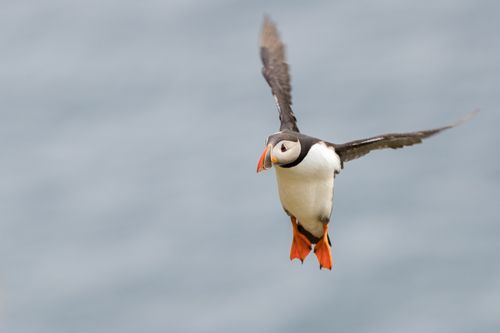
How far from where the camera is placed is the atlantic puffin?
59.9 ft

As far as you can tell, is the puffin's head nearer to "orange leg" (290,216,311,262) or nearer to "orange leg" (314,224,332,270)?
"orange leg" (290,216,311,262)

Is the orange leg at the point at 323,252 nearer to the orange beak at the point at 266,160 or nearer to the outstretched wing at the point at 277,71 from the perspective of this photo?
the outstretched wing at the point at 277,71

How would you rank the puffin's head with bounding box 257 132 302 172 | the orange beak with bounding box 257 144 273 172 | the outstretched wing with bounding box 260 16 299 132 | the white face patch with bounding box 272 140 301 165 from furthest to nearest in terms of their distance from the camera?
the outstretched wing with bounding box 260 16 299 132, the white face patch with bounding box 272 140 301 165, the puffin's head with bounding box 257 132 302 172, the orange beak with bounding box 257 144 273 172

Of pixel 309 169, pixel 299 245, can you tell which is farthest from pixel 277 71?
pixel 309 169

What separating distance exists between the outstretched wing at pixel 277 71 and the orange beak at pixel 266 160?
11.7 feet

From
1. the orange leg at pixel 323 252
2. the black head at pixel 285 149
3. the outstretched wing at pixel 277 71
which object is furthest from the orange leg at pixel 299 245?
the black head at pixel 285 149

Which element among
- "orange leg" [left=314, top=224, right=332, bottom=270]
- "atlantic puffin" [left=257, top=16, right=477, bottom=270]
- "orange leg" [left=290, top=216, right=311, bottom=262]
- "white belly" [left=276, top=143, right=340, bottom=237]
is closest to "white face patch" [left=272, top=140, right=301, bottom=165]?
"atlantic puffin" [left=257, top=16, right=477, bottom=270]

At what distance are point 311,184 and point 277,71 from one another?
208 inches

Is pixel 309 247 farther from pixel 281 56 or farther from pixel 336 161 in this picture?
pixel 281 56

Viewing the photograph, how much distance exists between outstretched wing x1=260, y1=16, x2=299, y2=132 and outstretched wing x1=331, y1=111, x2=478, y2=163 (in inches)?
60.9

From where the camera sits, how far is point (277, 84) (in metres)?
23.4

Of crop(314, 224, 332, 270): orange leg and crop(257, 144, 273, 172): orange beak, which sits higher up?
crop(314, 224, 332, 270): orange leg

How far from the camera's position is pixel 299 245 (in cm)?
2116

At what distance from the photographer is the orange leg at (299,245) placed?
20891 mm
